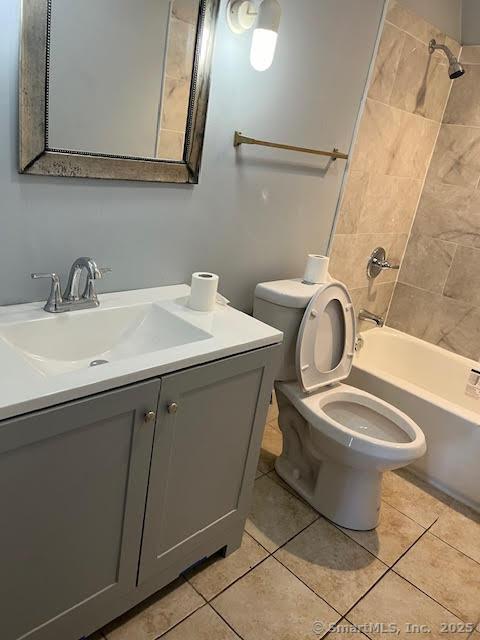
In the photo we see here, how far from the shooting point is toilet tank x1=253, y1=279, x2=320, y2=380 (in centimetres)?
187

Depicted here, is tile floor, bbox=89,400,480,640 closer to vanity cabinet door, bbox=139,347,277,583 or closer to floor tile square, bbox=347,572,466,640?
floor tile square, bbox=347,572,466,640

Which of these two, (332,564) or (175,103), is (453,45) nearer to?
(175,103)

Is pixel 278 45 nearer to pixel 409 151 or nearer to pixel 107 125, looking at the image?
pixel 107 125

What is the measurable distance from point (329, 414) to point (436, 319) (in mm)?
1226

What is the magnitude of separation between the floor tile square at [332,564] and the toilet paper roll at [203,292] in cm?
98

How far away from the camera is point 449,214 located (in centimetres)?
272

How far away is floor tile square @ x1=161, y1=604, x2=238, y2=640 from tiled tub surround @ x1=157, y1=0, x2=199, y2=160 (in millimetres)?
1461

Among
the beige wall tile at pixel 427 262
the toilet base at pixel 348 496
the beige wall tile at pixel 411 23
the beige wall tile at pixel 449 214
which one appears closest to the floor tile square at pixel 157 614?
the toilet base at pixel 348 496

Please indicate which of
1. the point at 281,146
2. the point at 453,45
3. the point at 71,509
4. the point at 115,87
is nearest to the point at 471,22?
the point at 453,45

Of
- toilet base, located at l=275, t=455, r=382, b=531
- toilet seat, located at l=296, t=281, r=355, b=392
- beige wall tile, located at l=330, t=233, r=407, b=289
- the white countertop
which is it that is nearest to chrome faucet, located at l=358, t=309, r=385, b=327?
beige wall tile, located at l=330, t=233, r=407, b=289

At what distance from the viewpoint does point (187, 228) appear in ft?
5.63

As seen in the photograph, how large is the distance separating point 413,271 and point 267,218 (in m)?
1.34

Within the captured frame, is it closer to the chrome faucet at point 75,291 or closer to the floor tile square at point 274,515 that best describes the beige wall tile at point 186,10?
Result: the chrome faucet at point 75,291

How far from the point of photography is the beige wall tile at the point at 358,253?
2432mm
